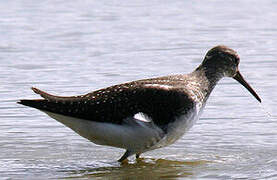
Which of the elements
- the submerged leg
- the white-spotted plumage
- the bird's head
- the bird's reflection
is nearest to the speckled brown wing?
the white-spotted plumage

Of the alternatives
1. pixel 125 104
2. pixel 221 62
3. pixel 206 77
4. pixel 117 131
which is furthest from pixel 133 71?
pixel 117 131

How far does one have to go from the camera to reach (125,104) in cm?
1087

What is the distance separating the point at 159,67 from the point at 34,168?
17.9 feet

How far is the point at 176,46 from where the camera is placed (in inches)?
694

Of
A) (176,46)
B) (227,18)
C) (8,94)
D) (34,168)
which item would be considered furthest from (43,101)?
(227,18)

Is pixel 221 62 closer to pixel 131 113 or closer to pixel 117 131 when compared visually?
pixel 131 113

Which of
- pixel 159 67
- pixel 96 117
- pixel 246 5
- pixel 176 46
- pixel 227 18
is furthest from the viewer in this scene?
pixel 246 5

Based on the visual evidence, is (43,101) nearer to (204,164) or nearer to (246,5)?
(204,164)

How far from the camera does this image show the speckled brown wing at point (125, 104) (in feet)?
35.4

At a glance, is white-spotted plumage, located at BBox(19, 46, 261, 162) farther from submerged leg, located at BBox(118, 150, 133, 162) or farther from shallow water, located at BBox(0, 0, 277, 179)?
shallow water, located at BBox(0, 0, 277, 179)

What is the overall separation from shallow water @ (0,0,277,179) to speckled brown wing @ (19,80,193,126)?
2.60 feet

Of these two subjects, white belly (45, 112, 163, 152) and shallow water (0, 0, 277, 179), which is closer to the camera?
white belly (45, 112, 163, 152)

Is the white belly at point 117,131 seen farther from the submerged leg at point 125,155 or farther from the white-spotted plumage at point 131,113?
the submerged leg at point 125,155

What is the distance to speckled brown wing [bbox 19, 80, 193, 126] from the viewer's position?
35.4 ft
